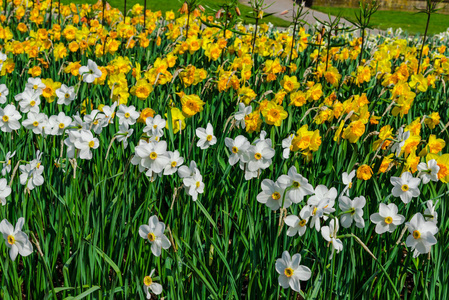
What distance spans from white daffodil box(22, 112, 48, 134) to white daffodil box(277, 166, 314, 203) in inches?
47.4

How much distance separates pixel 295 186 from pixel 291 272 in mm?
265

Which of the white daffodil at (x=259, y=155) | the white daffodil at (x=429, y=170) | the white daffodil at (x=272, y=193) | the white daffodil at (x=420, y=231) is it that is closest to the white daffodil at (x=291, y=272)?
the white daffodil at (x=272, y=193)

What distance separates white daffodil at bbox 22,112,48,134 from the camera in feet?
6.75

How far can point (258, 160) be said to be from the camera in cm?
165

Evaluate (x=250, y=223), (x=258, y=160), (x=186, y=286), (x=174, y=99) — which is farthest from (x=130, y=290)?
(x=174, y=99)

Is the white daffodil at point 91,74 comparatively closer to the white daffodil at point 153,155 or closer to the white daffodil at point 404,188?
the white daffodil at point 153,155

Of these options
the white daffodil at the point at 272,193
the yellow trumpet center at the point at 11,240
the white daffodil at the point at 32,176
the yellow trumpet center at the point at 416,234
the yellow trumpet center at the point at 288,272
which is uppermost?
the white daffodil at the point at 272,193

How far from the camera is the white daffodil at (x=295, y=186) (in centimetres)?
139

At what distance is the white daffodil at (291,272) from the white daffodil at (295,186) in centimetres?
20

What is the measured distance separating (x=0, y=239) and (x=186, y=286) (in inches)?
26.4

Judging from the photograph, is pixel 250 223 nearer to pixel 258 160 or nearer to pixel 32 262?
pixel 258 160

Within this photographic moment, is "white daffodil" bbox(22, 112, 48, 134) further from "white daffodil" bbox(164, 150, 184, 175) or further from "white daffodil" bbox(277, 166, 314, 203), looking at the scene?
"white daffodil" bbox(277, 166, 314, 203)

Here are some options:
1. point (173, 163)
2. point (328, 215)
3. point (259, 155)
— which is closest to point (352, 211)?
point (328, 215)

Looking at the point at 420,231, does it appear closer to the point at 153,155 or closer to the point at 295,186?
the point at 295,186
